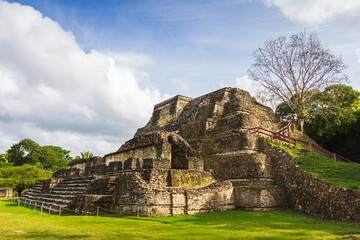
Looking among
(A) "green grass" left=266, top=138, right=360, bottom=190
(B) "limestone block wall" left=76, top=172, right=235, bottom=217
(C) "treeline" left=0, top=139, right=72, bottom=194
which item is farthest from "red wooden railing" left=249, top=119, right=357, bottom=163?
(C) "treeline" left=0, top=139, right=72, bottom=194

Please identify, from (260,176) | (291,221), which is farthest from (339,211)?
(260,176)

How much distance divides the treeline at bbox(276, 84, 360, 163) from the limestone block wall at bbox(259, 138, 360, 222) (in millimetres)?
7918

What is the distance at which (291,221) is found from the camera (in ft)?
Answer: 26.8

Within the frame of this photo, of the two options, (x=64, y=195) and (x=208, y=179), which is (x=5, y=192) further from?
(x=208, y=179)

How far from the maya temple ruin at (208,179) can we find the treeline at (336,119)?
4366mm

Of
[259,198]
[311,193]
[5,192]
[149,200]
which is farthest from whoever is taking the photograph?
[5,192]

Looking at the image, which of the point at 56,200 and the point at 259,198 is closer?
the point at 259,198

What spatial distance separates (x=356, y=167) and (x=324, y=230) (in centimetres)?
641

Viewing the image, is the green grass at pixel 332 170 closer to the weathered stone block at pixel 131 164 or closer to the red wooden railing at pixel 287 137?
the red wooden railing at pixel 287 137

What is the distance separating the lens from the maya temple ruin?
9250mm

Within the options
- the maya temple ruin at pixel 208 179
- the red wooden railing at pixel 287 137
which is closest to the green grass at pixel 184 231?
the maya temple ruin at pixel 208 179

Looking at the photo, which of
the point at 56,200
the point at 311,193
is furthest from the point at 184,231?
the point at 56,200

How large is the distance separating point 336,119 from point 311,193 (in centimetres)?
1119

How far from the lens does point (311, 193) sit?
32.6 feet
